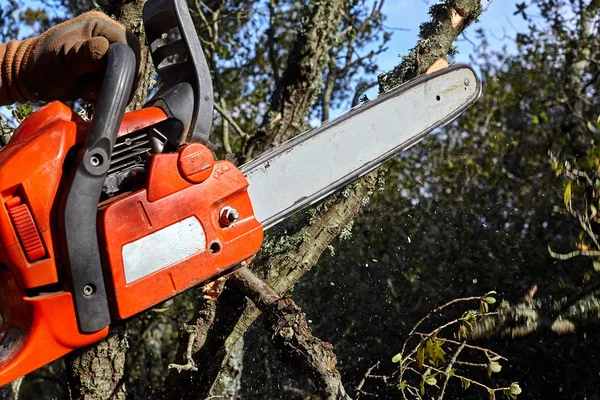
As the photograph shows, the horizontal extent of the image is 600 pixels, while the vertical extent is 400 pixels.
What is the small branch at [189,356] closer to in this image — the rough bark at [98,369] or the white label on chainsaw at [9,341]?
the rough bark at [98,369]

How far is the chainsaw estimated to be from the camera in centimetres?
151

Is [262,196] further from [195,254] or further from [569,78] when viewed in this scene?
[569,78]

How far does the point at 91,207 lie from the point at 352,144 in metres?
0.82

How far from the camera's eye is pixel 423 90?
2.12 meters

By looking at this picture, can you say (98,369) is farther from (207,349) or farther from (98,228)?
(98,228)

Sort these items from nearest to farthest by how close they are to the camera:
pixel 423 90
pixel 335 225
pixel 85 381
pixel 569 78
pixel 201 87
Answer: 1. pixel 201 87
2. pixel 85 381
3. pixel 423 90
4. pixel 335 225
5. pixel 569 78

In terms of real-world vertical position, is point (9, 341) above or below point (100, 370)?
above

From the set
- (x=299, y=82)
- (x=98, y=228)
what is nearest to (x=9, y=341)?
(x=98, y=228)

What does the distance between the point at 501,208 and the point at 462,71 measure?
117 inches

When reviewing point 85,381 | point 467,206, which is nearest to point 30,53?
point 85,381

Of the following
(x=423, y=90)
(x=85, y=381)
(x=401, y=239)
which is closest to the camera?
(x=85, y=381)

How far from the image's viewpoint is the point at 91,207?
1523mm

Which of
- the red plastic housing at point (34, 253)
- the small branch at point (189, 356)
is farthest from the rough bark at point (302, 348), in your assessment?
the red plastic housing at point (34, 253)

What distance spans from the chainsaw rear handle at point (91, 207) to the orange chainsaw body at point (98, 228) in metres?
0.03
